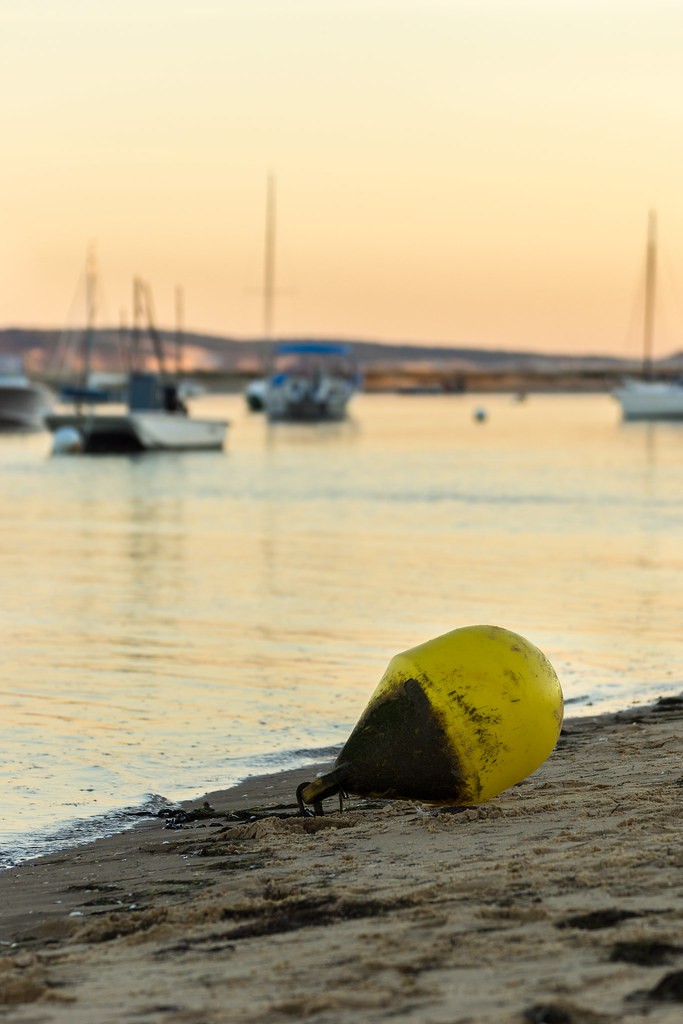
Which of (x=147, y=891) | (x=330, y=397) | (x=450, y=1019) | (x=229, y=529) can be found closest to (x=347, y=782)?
(x=147, y=891)

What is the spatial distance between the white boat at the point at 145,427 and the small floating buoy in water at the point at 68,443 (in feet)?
0.12

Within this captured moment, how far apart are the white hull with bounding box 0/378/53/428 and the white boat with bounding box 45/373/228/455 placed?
71.6 ft

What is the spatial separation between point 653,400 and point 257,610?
85751mm

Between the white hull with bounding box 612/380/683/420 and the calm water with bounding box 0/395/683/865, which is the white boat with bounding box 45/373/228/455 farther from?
the white hull with bounding box 612/380/683/420

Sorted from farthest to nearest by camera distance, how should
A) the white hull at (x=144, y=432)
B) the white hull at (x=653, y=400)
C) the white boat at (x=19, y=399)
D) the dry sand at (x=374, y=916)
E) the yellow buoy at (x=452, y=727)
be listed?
the white hull at (x=653, y=400)
the white boat at (x=19, y=399)
the white hull at (x=144, y=432)
the yellow buoy at (x=452, y=727)
the dry sand at (x=374, y=916)

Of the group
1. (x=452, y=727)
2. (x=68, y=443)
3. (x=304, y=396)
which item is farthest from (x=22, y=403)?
(x=452, y=727)

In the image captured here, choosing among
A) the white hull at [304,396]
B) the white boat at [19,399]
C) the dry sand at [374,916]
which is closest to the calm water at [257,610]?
the dry sand at [374,916]

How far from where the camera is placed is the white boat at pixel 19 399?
74.9 metres

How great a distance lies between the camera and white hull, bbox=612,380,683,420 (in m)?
96.9

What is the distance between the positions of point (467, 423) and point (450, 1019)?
109 metres

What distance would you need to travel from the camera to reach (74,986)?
4.49 m

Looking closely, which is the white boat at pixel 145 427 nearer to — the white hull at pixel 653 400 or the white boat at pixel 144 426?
the white boat at pixel 144 426

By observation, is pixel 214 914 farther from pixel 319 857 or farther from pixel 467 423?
pixel 467 423

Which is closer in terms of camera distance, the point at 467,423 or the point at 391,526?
the point at 391,526
